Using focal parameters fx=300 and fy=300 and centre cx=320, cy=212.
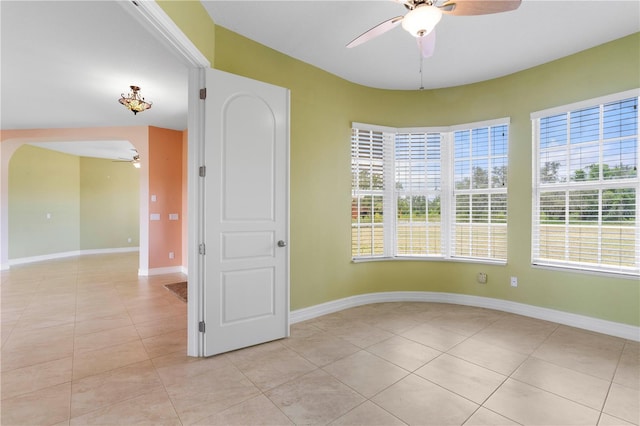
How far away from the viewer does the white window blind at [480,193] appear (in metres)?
3.78

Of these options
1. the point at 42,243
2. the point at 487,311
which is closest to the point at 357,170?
the point at 487,311

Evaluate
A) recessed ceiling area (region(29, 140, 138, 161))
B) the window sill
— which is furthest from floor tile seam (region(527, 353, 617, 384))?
recessed ceiling area (region(29, 140, 138, 161))

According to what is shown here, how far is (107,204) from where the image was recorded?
8.77m

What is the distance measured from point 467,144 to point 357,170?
151 centimetres

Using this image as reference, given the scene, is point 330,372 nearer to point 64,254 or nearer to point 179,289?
point 179,289

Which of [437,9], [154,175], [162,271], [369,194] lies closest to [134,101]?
[154,175]

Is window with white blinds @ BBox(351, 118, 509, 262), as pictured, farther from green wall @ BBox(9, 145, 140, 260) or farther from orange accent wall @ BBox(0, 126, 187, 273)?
green wall @ BBox(9, 145, 140, 260)

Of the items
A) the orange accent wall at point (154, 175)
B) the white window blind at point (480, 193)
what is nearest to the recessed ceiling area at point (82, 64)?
the orange accent wall at point (154, 175)

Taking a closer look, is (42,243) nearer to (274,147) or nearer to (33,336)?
(33,336)

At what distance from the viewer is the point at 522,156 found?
3.60m

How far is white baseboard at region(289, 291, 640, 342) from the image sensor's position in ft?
9.86

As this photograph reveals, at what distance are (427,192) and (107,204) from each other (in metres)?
8.99

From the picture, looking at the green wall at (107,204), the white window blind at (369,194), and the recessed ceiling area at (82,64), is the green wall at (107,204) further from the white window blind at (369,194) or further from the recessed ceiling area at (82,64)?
the white window blind at (369,194)

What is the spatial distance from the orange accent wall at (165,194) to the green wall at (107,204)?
4022 millimetres
